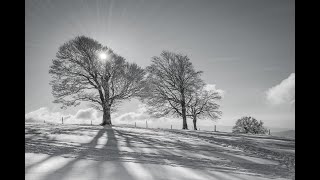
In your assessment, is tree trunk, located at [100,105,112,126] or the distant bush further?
the distant bush

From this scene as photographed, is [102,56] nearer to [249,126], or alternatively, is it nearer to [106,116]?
[106,116]

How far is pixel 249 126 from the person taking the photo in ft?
164

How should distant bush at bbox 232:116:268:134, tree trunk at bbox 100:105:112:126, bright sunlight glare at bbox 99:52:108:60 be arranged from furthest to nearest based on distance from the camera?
distant bush at bbox 232:116:268:134 → bright sunlight glare at bbox 99:52:108:60 → tree trunk at bbox 100:105:112:126

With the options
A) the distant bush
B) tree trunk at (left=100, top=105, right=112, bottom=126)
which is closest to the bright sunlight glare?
tree trunk at (left=100, top=105, right=112, bottom=126)

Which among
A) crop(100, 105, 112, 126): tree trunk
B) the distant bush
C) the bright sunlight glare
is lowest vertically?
the distant bush

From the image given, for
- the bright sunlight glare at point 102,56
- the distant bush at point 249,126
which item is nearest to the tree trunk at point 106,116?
the bright sunlight glare at point 102,56

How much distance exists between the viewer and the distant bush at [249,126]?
49188 millimetres

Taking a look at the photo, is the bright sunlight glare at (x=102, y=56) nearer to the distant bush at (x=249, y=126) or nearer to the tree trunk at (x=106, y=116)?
the tree trunk at (x=106, y=116)

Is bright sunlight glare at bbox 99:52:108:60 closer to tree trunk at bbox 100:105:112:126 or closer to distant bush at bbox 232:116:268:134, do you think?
tree trunk at bbox 100:105:112:126

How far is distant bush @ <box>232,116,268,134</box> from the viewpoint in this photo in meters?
49.2
